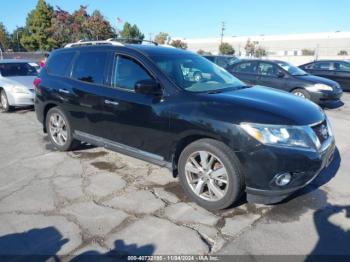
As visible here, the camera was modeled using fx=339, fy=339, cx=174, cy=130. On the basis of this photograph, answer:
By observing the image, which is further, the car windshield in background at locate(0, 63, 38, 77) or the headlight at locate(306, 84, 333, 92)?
the headlight at locate(306, 84, 333, 92)

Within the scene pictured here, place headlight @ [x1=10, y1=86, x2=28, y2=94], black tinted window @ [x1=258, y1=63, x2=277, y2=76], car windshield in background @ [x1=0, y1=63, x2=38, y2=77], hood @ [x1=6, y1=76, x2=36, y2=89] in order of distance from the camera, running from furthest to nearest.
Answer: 1. black tinted window @ [x1=258, y1=63, x2=277, y2=76]
2. car windshield in background @ [x1=0, y1=63, x2=38, y2=77]
3. hood @ [x1=6, y1=76, x2=36, y2=89]
4. headlight @ [x1=10, y1=86, x2=28, y2=94]

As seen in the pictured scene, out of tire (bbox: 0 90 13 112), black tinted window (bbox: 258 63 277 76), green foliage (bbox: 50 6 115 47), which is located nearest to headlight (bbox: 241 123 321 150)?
black tinted window (bbox: 258 63 277 76)

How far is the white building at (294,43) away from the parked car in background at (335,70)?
66.3 metres

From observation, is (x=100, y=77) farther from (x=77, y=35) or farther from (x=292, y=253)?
(x=77, y=35)

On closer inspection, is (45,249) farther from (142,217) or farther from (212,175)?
(212,175)

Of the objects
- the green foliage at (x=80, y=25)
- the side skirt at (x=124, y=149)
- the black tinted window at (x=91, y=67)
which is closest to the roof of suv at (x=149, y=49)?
the black tinted window at (x=91, y=67)

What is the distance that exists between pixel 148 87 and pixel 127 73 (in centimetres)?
70

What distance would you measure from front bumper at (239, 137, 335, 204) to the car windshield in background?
8.96m

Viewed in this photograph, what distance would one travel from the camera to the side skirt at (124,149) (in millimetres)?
4313

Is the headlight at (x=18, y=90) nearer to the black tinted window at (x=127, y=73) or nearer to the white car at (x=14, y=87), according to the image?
the white car at (x=14, y=87)

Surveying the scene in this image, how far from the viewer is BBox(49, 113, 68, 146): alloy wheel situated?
5840 millimetres

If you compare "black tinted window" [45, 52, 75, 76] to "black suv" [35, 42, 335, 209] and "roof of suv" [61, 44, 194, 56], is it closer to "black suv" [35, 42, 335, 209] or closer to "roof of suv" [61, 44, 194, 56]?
"black suv" [35, 42, 335, 209]

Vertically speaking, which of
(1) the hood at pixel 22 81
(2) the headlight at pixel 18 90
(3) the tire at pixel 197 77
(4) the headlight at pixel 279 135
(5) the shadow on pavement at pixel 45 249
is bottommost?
(5) the shadow on pavement at pixel 45 249

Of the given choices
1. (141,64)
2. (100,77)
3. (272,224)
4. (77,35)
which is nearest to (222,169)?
(272,224)
